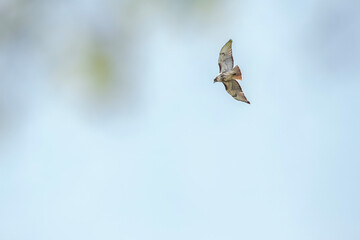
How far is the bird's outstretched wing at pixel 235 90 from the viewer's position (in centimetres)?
795

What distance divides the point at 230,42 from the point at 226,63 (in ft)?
2.64

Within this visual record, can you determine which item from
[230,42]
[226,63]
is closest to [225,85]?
[226,63]

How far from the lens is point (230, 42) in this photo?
8.86m

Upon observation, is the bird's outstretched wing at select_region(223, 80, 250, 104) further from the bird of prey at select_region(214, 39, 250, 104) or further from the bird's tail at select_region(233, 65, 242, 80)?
the bird's tail at select_region(233, 65, 242, 80)

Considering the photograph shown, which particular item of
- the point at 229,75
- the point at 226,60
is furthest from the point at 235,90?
the point at 226,60

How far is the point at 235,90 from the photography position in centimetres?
804

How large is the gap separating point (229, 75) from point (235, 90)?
1.30 feet

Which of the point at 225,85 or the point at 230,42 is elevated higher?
the point at 230,42

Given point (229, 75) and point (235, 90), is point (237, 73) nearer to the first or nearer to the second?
point (235, 90)

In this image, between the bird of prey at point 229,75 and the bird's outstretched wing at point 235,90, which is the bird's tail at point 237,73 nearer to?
the bird of prey at point 229,75

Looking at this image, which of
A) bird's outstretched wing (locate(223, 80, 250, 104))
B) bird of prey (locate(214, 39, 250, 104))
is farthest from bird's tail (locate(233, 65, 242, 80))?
bird's outstretched wing (locate(223, 80, 250, 104))

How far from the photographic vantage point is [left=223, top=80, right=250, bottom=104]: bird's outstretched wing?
7947mm

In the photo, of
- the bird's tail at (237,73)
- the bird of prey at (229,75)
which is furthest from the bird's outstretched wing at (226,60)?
the bird's tail at (237,73)

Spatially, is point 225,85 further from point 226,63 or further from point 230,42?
point 230,42
